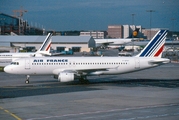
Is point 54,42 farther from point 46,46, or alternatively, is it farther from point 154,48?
point 154,48

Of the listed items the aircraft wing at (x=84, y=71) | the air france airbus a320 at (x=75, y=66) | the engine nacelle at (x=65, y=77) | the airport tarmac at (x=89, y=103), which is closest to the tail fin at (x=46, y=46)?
the air france airbus a320 at (x=75, y=66)

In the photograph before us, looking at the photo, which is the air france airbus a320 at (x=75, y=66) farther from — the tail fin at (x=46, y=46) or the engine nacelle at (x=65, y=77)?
the tail fin at (x=46, y=46)

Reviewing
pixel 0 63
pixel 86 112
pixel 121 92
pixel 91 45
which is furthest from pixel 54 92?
pixel 91 45

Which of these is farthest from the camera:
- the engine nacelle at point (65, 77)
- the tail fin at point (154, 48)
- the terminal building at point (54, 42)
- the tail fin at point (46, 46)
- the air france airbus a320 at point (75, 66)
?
the terminal building at point (54, 42)

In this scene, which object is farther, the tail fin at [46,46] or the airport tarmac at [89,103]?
the tail fin at [46,46]

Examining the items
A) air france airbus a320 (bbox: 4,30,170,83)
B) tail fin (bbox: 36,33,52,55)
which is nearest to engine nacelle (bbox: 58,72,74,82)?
air france airbus a320 (bbox: 4,30,170,83)

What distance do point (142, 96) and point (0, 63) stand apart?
53.5 m

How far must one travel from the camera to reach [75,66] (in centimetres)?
4881

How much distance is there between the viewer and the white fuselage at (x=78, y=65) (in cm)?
4769

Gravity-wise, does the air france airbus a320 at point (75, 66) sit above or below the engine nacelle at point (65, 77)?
above

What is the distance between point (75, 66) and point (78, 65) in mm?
412

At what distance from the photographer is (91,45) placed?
168 metres

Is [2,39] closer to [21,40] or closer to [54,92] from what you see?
[21,40]

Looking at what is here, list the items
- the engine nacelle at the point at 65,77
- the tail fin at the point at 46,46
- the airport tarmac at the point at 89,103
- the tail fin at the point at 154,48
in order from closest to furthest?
the airport tarmac at the point at 89,103 → the engine nacelle at the point at 65,77 → the tail fin at the point at 154,48 → the tail fin at the point at 46,46
